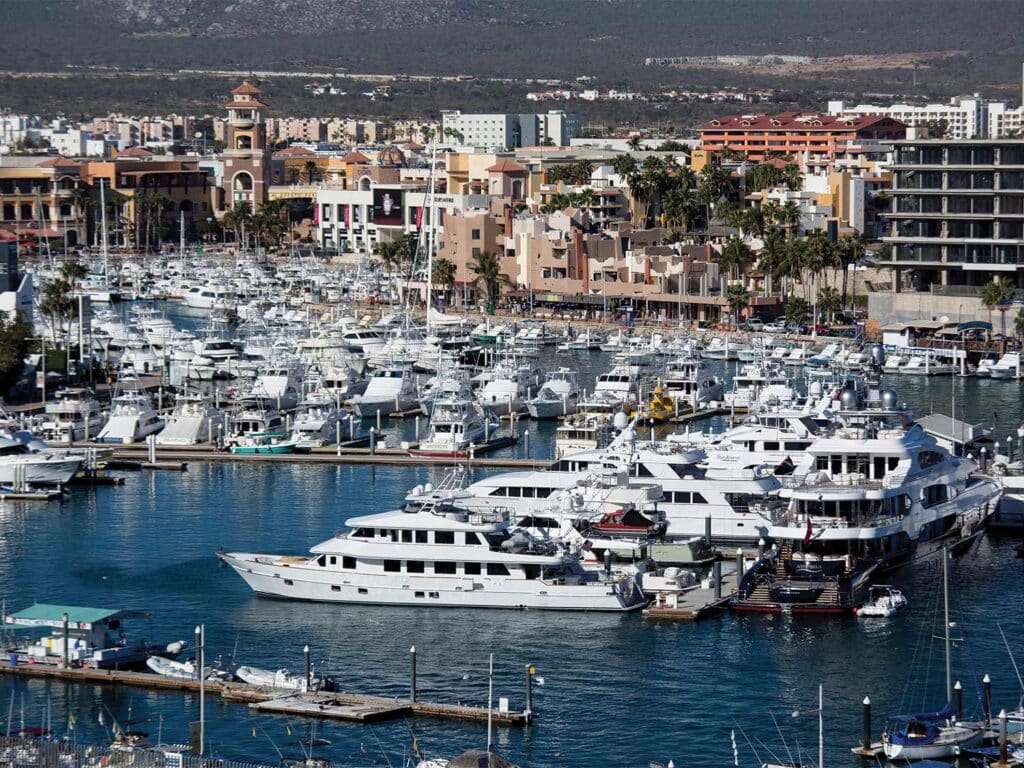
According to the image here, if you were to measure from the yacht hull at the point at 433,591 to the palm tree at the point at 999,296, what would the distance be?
1474 inches

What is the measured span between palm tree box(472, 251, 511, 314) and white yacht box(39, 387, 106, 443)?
33.8 m

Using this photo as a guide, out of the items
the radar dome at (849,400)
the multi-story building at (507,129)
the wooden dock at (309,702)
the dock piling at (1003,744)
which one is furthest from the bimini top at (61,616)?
the multi-story building at (507,129)

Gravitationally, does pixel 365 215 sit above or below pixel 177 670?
above

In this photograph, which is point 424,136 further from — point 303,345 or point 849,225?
point 303,345

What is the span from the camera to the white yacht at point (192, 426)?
54.0 m

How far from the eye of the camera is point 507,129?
523 feet

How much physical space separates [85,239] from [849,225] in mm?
45292

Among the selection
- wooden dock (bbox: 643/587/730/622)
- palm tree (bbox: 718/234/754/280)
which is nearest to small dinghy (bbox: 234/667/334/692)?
wooden dock (bbox: 643/587/730/622)

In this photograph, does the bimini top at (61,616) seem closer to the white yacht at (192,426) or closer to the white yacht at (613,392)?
the white yacht at (192,426)

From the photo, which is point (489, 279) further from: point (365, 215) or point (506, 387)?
point (506, 387)

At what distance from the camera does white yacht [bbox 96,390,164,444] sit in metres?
54.1

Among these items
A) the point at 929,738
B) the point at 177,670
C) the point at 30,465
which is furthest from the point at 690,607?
the point at 30,465

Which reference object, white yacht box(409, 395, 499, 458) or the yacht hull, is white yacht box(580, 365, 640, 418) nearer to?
white yacht box(409, 395, 499, 458)

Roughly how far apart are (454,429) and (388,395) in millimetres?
7608
